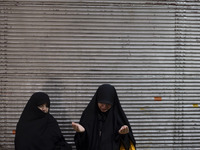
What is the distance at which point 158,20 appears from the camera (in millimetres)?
3832

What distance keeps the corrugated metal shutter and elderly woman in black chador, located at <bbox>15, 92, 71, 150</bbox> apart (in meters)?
0.70

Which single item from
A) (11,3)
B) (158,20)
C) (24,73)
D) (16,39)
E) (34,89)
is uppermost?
(11,3)

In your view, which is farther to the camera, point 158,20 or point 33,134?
point 158,20

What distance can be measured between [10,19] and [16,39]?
32 cm

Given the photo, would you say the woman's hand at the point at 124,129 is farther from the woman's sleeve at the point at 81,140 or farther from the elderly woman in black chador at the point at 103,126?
the woman's sleeve at the point at 81,140

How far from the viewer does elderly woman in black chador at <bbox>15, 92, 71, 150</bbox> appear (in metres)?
2.96

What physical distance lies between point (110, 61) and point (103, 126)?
1176 millimetres

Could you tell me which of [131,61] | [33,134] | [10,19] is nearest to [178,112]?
[131,61]

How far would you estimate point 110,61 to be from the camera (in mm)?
3803

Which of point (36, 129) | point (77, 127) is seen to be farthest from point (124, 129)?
point (36, 129)

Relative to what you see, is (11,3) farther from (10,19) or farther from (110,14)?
(110,14)

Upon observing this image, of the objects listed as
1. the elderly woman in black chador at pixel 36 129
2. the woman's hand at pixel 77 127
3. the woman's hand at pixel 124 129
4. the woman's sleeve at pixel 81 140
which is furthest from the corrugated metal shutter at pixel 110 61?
the woman's hand at pixel 124 129

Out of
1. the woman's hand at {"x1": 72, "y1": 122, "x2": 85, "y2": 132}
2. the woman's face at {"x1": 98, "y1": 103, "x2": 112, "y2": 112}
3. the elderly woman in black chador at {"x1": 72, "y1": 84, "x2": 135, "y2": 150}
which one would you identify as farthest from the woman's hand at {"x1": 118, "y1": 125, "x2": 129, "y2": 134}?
the woman's hand at {"x1": 72, "y1": 122, "x2": 85, "y2": 132}

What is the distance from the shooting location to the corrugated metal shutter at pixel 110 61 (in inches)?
147
